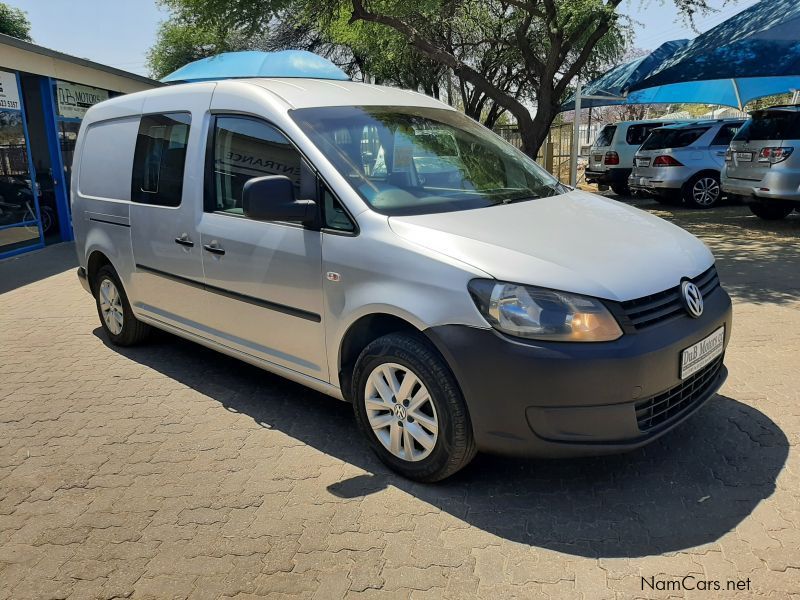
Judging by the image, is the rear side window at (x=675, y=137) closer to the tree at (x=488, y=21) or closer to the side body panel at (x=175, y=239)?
the tree at (x=488, y=21)

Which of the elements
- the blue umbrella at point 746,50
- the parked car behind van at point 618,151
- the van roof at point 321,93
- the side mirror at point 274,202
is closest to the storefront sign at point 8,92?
the van roof at point 321,93

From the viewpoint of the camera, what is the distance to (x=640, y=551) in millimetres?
2650

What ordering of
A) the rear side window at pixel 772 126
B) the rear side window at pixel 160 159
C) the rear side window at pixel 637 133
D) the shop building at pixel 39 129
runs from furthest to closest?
the rear side window at pixel 637 133 → the shop building at pixel 39 129 → the rear side window at pixel 772 126 → the rear side window at pixel 160 159

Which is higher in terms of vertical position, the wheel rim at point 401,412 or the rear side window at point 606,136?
the rear side window at point 606,136

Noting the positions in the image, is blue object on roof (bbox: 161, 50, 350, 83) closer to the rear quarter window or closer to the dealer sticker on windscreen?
the rear quarter window

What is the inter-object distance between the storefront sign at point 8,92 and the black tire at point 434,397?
365 inches

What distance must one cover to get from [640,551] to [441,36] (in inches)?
787

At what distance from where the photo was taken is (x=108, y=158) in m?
5.00

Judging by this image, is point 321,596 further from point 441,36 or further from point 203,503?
point 441,36

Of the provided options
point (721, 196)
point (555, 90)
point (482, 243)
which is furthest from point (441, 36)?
point (482, 243)

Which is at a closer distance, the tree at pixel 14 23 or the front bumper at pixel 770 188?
the front bumper at pixel 770 188

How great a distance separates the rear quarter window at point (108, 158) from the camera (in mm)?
4789

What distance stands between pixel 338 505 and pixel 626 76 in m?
18.4

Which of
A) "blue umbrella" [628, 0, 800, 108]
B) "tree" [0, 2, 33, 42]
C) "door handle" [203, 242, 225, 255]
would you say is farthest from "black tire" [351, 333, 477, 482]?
"tree" [0, 2, 33, 42]
